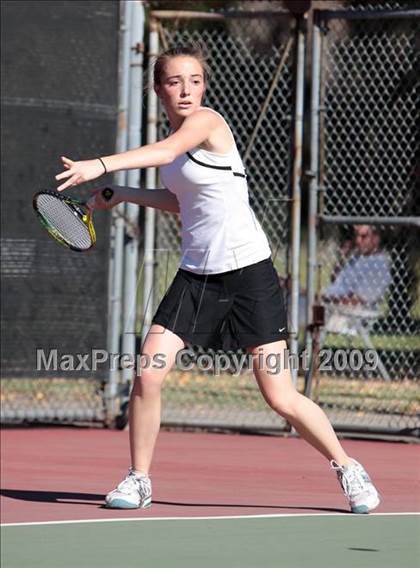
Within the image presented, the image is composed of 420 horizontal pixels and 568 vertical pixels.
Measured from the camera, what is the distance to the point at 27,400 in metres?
10.7

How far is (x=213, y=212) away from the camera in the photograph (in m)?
6.60

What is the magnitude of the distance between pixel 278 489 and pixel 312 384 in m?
2.51

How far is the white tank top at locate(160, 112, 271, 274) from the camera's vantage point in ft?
21.4

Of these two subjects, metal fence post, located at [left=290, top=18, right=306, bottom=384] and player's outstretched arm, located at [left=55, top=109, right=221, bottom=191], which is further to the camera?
metal fence post, located at [left=290, top=18, right=306, bottom=384]

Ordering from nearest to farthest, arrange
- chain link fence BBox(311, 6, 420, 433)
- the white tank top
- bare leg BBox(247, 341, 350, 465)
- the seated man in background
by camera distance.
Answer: the white tank top, bare leg BBox(247, 341, 350, 465), chain link fence BBox(311, 6, 420, 433), the seated man in background

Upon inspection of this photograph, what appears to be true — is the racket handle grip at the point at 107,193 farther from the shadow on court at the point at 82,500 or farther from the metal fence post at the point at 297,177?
the metal fence post at the point at 297,177

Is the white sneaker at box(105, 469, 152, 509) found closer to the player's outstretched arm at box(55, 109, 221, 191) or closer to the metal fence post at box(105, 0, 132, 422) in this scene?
the player's outstretched arm at box(55, 109, 221, 191)

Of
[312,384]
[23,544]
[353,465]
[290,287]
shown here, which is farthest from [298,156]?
[23,544]

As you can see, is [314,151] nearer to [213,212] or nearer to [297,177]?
[297,177]

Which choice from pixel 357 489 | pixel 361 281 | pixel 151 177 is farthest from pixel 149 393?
pixel 361 281

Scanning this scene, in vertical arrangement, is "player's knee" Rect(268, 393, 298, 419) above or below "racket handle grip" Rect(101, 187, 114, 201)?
below

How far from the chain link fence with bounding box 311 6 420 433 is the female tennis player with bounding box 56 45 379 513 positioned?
3191mm

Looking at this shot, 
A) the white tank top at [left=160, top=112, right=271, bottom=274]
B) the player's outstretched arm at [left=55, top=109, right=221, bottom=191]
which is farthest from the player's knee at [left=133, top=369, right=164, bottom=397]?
the player's outstretched arm at [left=55, top=109, right=221, bottom=191]

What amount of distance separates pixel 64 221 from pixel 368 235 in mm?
6158
